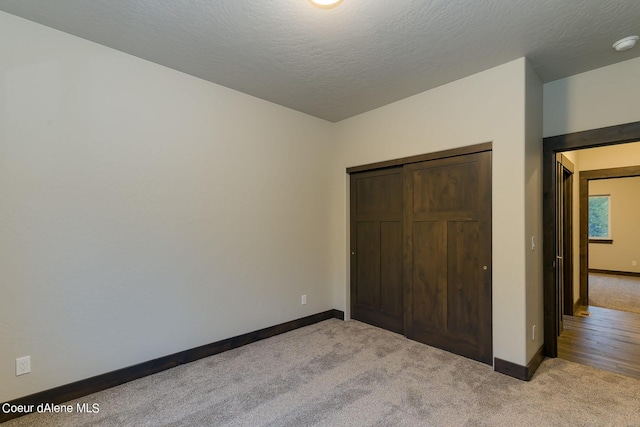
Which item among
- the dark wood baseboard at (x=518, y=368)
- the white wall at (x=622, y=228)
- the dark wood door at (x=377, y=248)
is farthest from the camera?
the white wall at (x=622, y=228)

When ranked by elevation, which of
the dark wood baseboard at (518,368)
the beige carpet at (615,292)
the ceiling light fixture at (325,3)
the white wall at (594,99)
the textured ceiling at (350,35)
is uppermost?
the textured ceiling at (350,35)

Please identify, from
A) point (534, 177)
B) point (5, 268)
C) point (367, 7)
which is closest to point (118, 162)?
point (5, 268)

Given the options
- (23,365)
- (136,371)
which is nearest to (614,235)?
(136,371)

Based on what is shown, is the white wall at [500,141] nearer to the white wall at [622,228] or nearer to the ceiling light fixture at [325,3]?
the ceiling light fixture at [325,3]

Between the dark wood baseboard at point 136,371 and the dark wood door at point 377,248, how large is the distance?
1012mm

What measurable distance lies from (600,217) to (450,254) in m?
7.66

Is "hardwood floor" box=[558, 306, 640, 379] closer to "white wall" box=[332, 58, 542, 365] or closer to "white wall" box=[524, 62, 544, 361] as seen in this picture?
"white wall" box=[524, 62, 544, 361]

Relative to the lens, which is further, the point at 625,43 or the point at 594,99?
the point at 594,99

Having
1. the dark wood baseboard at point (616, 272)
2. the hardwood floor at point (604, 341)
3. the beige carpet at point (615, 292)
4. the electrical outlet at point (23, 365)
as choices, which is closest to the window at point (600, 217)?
the dark wood baseboard at point (616, 272)

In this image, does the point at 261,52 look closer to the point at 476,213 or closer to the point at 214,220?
the point at 214,220

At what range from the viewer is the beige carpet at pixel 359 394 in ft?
6.61

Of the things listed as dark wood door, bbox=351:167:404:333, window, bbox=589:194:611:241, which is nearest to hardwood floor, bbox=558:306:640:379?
dark wood door, bbox=351:167:404:333

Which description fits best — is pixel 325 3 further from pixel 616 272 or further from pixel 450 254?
pixel 616 272

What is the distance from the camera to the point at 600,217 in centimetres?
780
